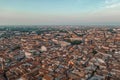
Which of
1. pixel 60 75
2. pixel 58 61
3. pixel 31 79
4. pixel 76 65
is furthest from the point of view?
pixel 58 61

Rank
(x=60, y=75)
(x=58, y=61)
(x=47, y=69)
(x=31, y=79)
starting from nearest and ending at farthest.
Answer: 1. (x=31, y=79)
2. (x=60, y=75)
3. (x=47, y=69)
4. (x=58, y=61)

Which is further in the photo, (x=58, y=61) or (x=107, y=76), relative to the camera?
(x=58, y=61)

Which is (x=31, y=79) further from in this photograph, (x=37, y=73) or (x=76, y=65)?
(x=76, y=65)

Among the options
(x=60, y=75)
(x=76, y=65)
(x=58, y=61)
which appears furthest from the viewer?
(x=58, y=61)

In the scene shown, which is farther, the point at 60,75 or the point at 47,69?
the point at 47,69

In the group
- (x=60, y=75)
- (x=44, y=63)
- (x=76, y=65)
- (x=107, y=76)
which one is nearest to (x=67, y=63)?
(x=76, y=65)

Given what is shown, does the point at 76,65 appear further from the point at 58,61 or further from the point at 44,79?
the point at 44,79

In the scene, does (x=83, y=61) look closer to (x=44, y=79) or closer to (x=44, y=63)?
(x=44, y=63)

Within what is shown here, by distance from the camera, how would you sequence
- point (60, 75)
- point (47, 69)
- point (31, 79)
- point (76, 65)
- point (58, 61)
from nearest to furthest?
point (31, 79) < point (60, 75) < point (47, 69) < point (76, 65) < point (58, 61)
